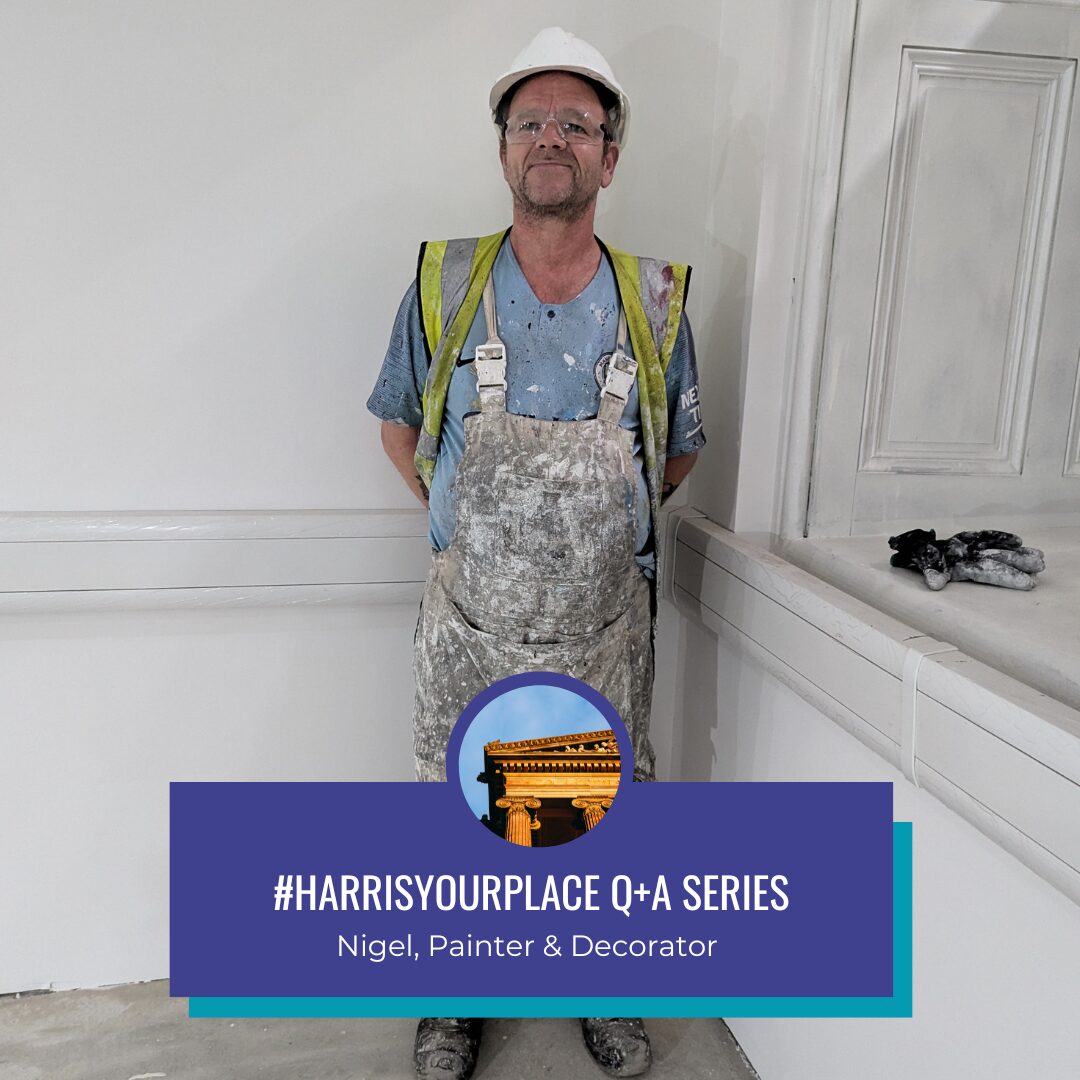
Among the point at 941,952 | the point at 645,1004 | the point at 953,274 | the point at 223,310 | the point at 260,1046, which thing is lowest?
the point at 260,1046

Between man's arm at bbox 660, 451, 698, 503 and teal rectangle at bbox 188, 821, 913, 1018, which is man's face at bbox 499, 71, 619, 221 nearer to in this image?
man's arm at bbox 660, 451, 698, 503

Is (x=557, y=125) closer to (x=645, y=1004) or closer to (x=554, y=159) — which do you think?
(x=554, y=159)

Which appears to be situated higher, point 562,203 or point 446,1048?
point 562,203

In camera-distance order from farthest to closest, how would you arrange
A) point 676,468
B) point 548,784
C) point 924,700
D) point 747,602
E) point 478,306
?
point 676,468 → point 747,602 → point 478,306 → point 548,784 → point 924,700

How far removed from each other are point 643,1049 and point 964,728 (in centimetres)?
94

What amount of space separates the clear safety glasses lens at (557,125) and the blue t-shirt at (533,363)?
0.18 metres

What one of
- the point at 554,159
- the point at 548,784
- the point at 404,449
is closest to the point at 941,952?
the point at 548,784

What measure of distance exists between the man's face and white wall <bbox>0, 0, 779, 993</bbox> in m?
0.32

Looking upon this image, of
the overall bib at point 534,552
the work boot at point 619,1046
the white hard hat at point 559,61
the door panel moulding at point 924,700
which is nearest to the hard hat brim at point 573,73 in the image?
the white hard hat at point 559,61

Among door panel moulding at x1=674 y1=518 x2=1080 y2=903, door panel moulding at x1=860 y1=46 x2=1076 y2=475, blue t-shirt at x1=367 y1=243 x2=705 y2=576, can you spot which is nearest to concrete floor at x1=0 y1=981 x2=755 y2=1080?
door panel moulding at x1=674 y1=518 x2=1080 y2=903

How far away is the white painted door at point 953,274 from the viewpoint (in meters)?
1.55

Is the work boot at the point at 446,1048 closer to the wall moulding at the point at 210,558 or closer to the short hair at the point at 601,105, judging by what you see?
the wall moulding at the point at 210,558

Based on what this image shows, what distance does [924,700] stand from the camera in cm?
118

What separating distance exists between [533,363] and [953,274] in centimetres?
76
